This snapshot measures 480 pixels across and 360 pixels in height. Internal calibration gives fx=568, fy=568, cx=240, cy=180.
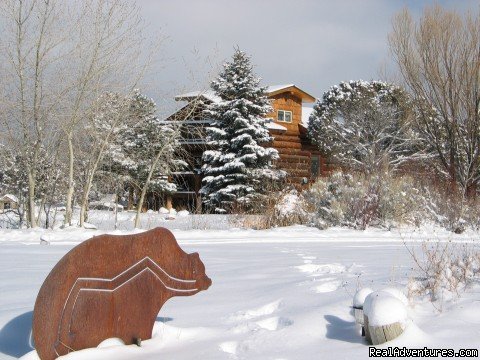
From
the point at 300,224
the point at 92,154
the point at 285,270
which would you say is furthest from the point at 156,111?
the point at 285,270

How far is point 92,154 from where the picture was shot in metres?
15.6

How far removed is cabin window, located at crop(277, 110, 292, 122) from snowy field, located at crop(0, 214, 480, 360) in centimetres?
2548

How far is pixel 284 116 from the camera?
3378 cm

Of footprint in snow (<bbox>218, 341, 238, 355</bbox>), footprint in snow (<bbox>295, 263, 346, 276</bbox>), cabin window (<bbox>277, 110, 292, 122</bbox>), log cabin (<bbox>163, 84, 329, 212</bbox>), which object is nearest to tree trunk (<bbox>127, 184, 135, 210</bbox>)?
log cabin (<bbox>163, 84, 329, 212</bbox>)

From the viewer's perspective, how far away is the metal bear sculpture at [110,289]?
12.5 feet

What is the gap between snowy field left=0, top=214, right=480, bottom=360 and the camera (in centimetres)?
396

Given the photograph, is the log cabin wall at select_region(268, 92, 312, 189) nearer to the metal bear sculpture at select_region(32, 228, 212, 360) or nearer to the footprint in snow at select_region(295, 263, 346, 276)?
the footprint in snow at select_region(295, 263, 346, 276)

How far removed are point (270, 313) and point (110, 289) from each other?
1487 mm

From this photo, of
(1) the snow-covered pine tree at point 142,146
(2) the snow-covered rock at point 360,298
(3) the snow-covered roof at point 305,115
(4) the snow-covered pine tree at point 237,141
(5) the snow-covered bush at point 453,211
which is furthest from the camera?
(3) the snow-covered roof at point 305,115

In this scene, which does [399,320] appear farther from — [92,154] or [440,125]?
[440,125]

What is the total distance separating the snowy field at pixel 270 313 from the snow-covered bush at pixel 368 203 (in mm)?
6388

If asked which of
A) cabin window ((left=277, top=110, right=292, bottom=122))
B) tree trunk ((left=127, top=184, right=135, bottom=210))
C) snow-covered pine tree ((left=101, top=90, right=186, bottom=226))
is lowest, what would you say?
tree trunk ((left=127, top=184, right=135, bottom=210))

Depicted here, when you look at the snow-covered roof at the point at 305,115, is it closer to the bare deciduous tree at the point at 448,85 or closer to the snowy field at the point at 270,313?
the bare deciduous tree at the point at 448,85

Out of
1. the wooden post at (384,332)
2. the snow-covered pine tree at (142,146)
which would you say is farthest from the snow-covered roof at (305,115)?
the wooden post at (384,332)
